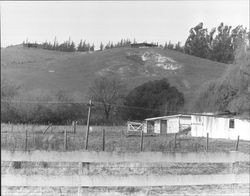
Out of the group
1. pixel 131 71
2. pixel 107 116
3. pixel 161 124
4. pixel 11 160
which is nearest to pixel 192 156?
pixel 11 160

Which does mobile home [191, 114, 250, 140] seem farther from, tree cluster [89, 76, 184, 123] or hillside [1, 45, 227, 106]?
hillside [1, 45, 227, 106]

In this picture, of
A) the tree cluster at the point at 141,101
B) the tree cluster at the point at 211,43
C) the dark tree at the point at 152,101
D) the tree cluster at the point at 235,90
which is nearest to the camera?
the tree cluster at the point at 235,90

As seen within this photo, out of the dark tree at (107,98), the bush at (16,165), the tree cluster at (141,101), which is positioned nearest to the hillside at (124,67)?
the dark tree at (107,98)

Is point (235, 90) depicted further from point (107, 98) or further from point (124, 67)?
point (124, 67)

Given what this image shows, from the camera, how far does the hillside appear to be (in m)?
106

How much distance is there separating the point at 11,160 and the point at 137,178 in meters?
4.37

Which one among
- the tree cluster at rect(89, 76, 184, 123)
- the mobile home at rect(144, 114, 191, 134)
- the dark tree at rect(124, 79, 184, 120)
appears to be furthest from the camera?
the dark tree at rect(124, 79, 184, 120)

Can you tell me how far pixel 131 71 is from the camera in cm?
11988

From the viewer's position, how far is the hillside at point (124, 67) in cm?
10644

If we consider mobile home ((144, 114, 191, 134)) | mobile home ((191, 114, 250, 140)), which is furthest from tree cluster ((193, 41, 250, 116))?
mobile home ((144, 114, 191, 134))

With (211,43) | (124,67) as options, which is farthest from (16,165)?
(211,43)

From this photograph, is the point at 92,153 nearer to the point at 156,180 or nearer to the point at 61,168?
the point at 61,168

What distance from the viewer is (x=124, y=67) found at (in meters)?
123

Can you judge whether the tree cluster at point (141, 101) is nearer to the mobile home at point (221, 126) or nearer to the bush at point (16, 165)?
the mobile home at point (221, 126)
